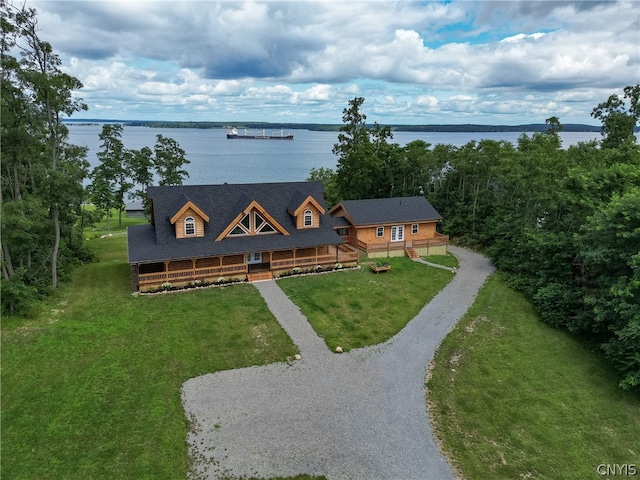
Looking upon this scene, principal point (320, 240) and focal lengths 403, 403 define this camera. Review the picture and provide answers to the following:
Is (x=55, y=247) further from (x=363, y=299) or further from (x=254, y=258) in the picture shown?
(x=363, y=299)

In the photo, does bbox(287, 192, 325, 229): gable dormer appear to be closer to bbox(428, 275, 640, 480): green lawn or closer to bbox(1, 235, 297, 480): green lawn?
bbox(1, 235, 297, 480): green lawn

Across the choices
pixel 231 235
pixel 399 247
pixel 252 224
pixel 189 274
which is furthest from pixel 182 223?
pixel 399 247

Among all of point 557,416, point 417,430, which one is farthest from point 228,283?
point 557,416

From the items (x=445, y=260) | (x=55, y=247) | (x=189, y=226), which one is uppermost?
(x=189, y=226)

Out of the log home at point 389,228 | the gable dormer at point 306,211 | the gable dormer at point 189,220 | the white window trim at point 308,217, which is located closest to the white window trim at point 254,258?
the gable dormer at point 306,211

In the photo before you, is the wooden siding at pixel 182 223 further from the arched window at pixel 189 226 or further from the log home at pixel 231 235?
the arched window at pixel 189 226

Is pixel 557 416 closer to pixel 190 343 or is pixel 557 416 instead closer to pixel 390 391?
pixel 390 391
